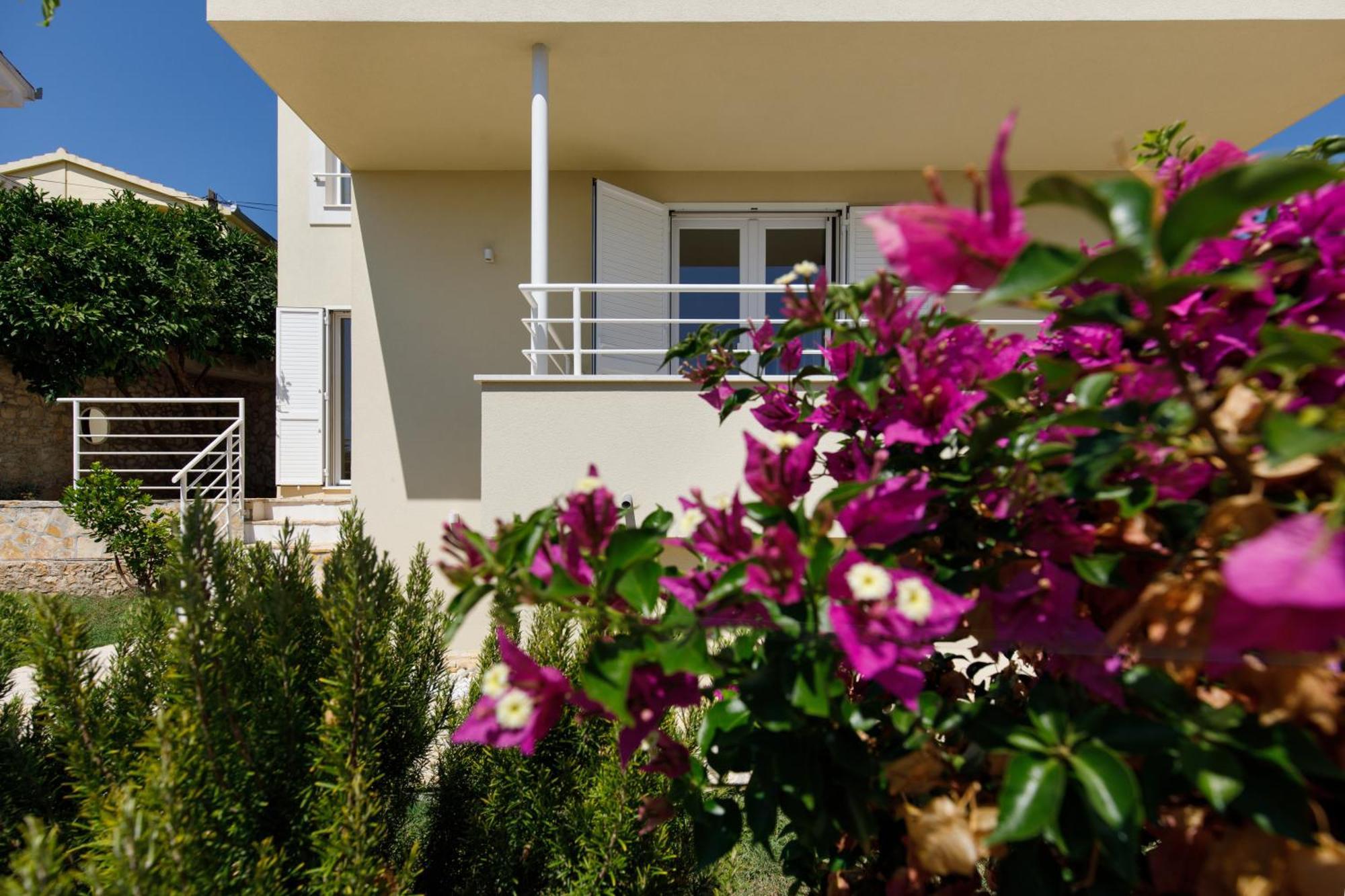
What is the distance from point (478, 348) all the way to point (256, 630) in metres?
5.03

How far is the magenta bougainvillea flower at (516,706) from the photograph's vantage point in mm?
673

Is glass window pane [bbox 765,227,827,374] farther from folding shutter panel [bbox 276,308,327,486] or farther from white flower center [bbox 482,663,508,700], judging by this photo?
white flower center [bbox 482,663,508,700]

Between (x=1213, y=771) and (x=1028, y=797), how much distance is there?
0.45 feet

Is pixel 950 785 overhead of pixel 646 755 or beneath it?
overhead

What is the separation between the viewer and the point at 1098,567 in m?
0.61

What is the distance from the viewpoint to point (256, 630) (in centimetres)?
123

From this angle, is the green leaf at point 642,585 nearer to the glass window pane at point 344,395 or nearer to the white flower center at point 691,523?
the white flower center at point 691,523

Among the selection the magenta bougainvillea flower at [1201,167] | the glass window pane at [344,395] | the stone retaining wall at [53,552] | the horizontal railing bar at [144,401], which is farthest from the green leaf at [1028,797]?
the stone retaining wall at [53,552]

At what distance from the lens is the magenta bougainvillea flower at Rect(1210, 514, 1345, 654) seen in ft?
1.26

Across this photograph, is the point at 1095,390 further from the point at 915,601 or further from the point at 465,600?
the point at 465,600

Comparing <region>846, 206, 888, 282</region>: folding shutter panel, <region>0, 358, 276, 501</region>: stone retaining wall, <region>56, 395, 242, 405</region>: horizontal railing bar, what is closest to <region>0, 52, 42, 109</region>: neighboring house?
<region>56, 395, 242, 405</region>: horizontal railing bar

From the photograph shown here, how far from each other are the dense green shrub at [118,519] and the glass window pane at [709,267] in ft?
18.9

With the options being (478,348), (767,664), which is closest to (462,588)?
(767,664)

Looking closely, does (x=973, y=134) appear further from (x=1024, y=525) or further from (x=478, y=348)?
(x=1024, y=525)
